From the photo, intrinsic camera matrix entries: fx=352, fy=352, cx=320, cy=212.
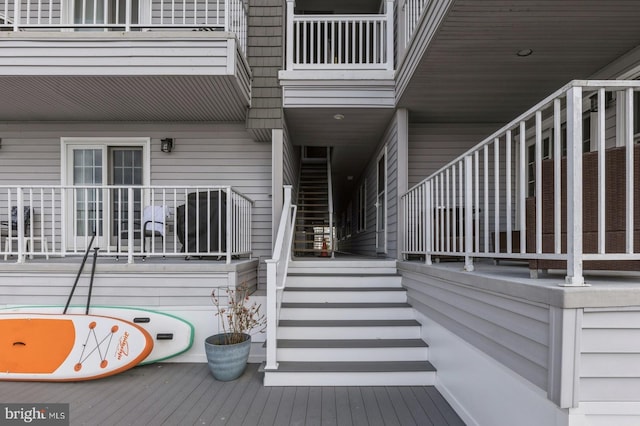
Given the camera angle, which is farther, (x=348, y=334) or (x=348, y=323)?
(x=348, y=323)

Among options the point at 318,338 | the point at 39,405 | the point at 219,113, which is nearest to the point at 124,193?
the point at 219,113

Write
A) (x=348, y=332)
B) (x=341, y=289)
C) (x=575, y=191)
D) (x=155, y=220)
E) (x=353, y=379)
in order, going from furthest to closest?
(x=155, y=220)
(x=341, y=289)
(x=348, y=332)
(x=353, y=379)
(x=575, y=191)

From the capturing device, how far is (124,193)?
17.2 ft

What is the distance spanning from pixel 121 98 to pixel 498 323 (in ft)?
15.5

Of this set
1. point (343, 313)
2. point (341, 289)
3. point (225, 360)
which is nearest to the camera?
point (225, 360)

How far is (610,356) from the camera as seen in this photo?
157 centimetres

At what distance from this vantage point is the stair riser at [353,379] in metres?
3.04

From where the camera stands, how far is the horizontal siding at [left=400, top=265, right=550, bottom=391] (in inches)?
66.3

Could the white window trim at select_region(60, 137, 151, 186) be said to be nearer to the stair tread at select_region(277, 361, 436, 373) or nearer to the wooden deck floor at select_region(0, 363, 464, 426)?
the wooden deck floor at select_region(0, 363, 464, 426)

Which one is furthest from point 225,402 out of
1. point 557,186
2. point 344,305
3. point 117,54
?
point 117,54

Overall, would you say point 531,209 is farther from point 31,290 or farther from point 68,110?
point 68,110

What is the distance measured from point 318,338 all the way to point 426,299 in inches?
43.4

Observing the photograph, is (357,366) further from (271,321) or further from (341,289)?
(341,289)

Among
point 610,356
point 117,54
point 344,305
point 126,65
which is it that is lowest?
point 344,305
